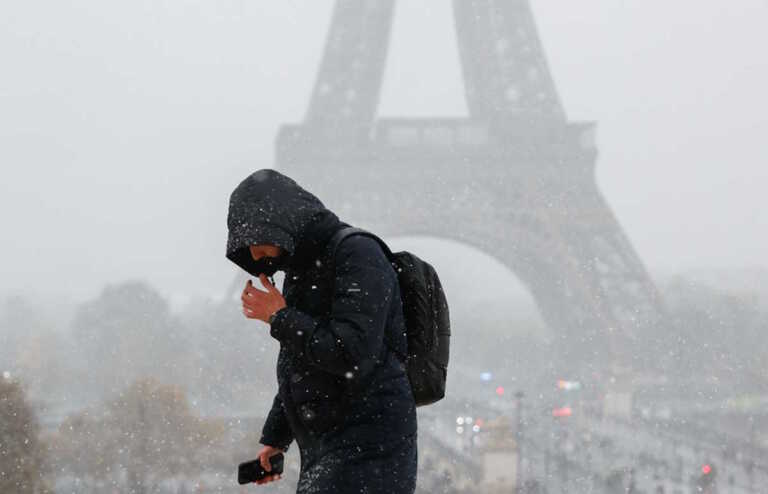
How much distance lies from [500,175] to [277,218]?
19665 millimetres

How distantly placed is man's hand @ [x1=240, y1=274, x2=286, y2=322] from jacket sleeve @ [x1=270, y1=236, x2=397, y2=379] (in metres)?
0.04

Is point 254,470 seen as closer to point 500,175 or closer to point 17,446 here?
point 17,446

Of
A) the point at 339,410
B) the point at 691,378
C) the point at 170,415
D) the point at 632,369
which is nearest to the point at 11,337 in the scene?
the point at 170,415

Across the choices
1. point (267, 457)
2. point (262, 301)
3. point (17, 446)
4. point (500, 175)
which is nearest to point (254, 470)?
point (267, 457)

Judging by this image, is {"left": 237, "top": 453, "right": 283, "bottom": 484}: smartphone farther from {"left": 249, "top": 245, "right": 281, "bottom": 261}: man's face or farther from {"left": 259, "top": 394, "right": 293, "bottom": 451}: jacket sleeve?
{"left": 249, "top": 245, "right": 281, "bottom": 261}: man's face

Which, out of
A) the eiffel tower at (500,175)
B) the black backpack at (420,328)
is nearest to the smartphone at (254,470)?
the black backpack at (420,328)

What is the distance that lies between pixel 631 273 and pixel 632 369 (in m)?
5.15

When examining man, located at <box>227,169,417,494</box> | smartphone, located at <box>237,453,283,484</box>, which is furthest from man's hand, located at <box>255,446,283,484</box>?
man, located at <box>227,169,417,494</box>

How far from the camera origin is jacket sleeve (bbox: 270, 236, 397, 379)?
1.60 m

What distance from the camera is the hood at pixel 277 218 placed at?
169cm

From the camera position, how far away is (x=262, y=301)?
171cm

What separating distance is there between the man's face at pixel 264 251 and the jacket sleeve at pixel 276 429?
14.7 inches

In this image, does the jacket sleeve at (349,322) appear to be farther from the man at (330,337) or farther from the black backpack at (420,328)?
the black backpack at (420,328)

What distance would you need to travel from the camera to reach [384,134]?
21781 mm
